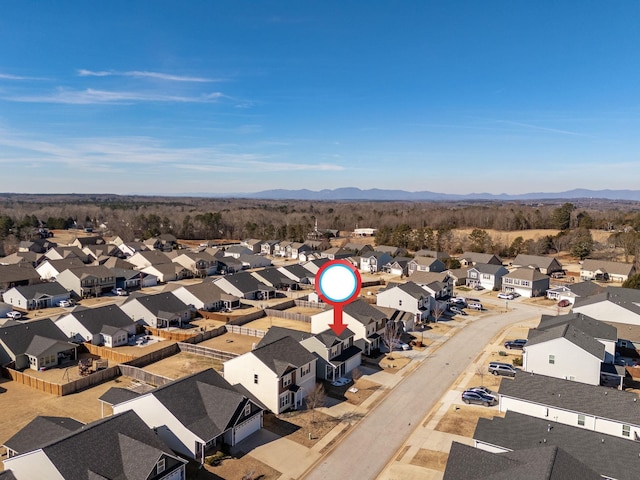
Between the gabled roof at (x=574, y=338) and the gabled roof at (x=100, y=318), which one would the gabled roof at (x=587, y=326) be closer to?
the gabled roof at (x=574, y=338)

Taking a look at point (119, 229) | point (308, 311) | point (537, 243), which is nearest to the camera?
point (308, 311)

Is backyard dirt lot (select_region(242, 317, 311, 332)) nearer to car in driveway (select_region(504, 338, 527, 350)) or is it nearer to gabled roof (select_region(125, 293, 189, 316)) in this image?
gabled roof (select_region(125, 293, 189, 316))

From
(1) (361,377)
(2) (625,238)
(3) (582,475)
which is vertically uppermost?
(2) (625,238)

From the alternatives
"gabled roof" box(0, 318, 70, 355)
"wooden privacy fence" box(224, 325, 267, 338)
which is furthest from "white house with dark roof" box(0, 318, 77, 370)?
"wooden privacy fence" box(224, 325, 267, 338)

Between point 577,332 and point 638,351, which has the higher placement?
point 577,332

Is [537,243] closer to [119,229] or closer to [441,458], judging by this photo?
[441,458]

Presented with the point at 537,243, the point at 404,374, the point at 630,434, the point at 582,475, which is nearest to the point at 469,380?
the point at 404,374
